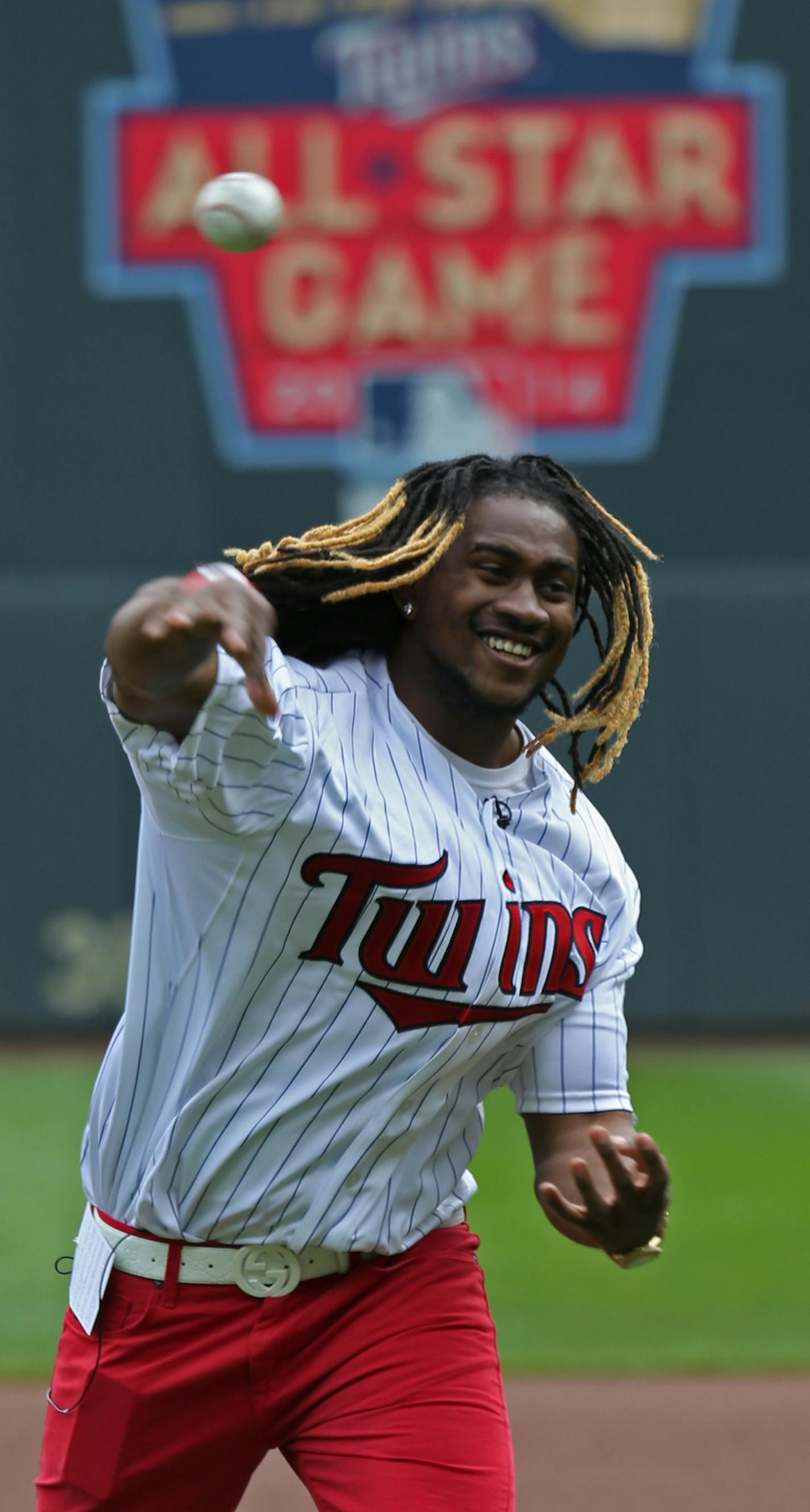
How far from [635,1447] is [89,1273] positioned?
2561 mm

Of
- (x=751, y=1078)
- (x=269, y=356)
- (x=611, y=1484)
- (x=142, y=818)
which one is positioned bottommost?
(x=751, y=1078)

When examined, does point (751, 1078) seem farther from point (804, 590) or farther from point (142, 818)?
point (142, 818)

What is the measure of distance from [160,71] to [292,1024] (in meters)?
11.1

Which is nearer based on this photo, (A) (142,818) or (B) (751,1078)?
(A) (142,818)

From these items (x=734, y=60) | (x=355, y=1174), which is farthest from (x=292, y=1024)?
(x=734, y=60)

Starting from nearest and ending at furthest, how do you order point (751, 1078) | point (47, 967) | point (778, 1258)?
point (778, 1258) < point (751, 1078) < point (47, 967)

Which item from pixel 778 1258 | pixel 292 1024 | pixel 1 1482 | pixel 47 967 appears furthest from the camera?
pixel 47 967

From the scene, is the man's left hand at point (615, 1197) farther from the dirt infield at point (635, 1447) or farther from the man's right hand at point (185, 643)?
the dirt infield at point (635, 1447)

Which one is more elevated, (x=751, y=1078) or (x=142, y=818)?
(x=142, y=818)

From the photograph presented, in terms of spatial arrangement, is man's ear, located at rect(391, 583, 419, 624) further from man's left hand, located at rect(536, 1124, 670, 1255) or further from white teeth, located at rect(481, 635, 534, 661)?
man's left hand, located at rect(536, 1124, 670, 1255)

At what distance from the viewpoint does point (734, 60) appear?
1276cm

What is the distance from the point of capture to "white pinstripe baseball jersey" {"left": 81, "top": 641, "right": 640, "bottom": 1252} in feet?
8.94

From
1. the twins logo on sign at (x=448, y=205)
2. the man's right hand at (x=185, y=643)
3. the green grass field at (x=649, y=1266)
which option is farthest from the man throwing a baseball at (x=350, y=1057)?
the twins logo on sign at (x=448, y=205)

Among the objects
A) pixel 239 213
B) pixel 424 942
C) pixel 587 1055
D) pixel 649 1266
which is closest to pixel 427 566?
pixel 424 942
